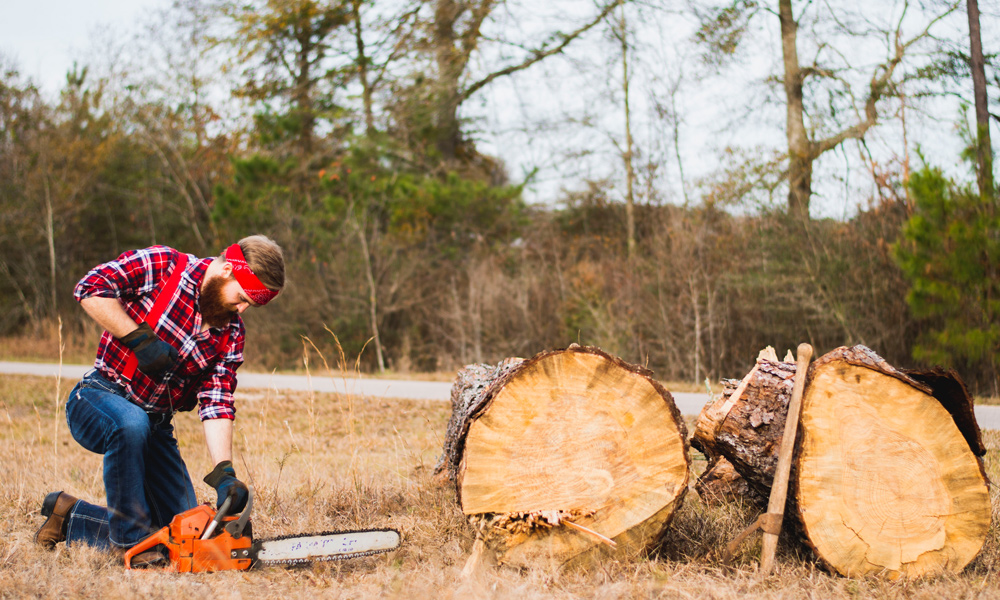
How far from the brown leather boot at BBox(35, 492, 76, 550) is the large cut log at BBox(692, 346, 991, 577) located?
10.3ft

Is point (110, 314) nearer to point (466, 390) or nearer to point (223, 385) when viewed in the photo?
point (223, 385)

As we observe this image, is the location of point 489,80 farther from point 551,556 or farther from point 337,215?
point 551,556

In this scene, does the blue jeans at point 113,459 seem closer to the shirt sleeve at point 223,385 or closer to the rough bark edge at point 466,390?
the shirt sleeve at point 223,385

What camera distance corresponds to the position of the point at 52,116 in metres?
21.8

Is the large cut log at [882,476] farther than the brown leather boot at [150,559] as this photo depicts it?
No

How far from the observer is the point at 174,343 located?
116 inches

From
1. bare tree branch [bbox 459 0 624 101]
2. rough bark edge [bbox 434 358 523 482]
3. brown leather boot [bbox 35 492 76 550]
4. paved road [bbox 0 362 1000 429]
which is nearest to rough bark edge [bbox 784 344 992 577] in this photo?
rough bark edge [bbox 434 358 523 482]

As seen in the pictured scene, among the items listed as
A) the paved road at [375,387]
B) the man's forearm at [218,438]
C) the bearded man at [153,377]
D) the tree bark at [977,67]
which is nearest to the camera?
the bearded man at [153,377]

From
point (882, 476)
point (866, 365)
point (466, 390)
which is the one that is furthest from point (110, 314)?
point (882, 476)

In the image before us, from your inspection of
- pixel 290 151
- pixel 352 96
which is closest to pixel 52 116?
pixel 290 151

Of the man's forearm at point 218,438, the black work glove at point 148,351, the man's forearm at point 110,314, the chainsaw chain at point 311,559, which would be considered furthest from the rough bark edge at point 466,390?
the man's forearm at point 110,314

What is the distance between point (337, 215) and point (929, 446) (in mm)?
13550

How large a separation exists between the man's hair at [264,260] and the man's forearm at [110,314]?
0.53 metres

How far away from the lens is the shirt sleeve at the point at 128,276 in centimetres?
270
